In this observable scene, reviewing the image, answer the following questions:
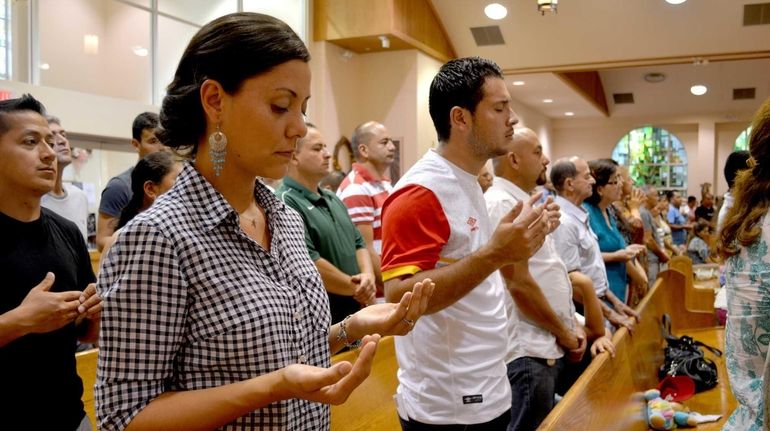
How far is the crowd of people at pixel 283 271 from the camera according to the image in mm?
996

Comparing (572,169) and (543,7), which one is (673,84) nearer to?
(543,7)

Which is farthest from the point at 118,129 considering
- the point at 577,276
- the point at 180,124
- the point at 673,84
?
the point at 673,84

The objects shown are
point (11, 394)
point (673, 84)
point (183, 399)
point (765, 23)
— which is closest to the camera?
point (183, 399)

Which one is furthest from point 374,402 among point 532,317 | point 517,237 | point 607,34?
point 607,34

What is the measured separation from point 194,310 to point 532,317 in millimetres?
1654

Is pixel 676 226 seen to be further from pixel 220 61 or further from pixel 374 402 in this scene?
pixel 220 61

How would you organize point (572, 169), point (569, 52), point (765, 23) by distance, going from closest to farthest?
point (572, 169), point (765, 23), point (569, 52)

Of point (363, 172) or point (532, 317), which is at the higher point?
point (363, 172)

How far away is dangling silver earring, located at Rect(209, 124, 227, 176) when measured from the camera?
1106 mm

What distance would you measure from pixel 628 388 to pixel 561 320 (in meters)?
0.87

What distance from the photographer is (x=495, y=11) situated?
8000mm

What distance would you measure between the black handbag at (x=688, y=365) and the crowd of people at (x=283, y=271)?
3.25 ft

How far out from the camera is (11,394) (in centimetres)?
164

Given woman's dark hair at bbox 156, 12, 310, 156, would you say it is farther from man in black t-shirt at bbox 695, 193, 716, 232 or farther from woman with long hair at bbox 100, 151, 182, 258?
man in black t-shirt at bbox 695, 193, 716, 232
